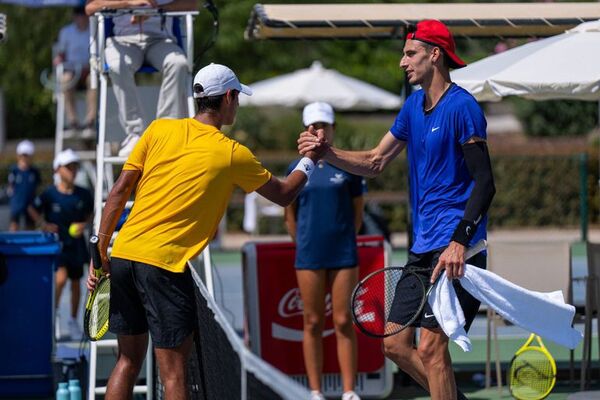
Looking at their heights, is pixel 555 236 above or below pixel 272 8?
below

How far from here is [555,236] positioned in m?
23.0

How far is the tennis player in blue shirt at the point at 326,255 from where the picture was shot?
8750 millimetres

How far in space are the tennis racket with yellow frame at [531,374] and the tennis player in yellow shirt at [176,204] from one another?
3.26 m

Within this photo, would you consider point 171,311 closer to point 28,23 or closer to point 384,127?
point 384,127

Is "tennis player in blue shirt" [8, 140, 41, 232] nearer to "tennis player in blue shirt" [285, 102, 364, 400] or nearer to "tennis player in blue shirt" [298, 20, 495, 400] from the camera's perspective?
"tennis player in blue shirt" [285, 102, 364, 400]

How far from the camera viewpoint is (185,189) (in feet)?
19.7

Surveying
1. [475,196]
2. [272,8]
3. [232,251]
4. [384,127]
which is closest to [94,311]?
[475,196]

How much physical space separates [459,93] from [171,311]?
178 centimetres

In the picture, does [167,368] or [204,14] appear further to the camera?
[204,14]

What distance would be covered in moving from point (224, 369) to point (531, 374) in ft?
13.5

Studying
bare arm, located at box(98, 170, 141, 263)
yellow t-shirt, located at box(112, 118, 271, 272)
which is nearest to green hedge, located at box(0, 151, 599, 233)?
bare arm, located at box(98, 170, 141, 263)

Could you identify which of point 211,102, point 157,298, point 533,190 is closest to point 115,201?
point 157,298

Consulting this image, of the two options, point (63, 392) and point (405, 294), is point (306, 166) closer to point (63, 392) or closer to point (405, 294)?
point (405, 294)

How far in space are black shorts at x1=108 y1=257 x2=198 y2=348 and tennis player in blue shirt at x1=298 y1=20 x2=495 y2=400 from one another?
1040 mm
